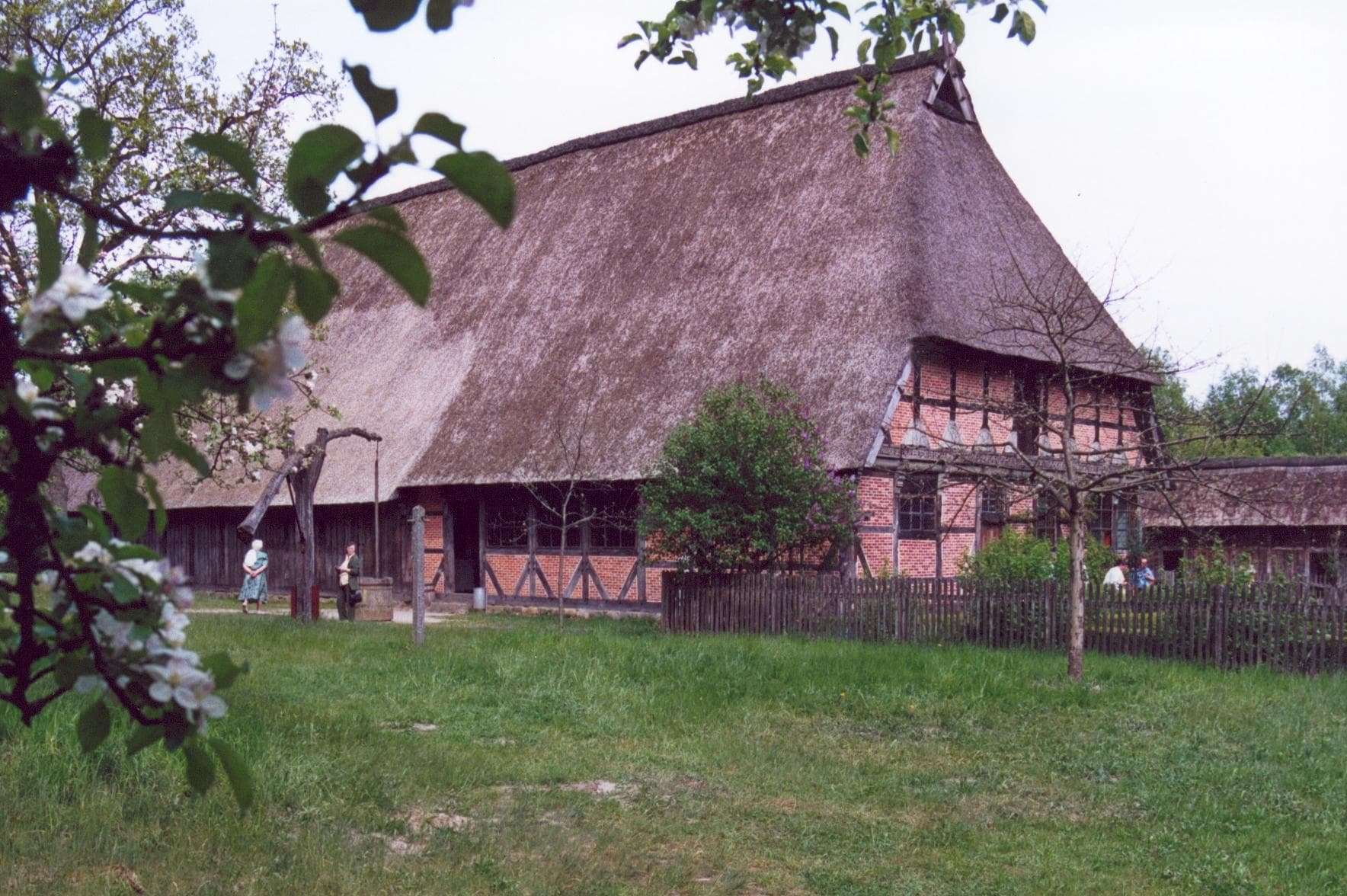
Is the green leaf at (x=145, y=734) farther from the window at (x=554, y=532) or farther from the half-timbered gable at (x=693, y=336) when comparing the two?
the window at (x=554, y=532)

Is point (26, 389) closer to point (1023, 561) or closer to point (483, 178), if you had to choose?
point (483, 178)

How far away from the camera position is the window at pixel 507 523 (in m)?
21.6

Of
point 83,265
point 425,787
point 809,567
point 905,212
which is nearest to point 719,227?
point 905,212

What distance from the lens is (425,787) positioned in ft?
22.0

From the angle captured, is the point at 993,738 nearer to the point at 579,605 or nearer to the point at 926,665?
the point at 926,665

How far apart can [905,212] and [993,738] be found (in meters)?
12.0

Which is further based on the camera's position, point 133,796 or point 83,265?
point 133,796

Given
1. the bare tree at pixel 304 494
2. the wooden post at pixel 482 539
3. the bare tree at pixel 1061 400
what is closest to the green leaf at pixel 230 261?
the bare tree at pixel 1061 400

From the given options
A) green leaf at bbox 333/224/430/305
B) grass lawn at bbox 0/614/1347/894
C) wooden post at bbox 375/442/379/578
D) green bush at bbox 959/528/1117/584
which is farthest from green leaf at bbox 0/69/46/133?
wooden post at bbox 375/442/379/578

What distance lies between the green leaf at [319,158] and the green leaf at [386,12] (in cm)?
16

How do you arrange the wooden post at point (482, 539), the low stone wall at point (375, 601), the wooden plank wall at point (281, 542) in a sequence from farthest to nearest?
the wooden plank wall at point (281, 542), the wooden post at point (482, 539), the low stone wall at point (375, 601)

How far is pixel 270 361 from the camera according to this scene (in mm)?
1234

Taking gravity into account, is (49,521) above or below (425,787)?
above

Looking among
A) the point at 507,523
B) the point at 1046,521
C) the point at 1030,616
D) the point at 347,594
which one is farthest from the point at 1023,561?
the point at 347,594
